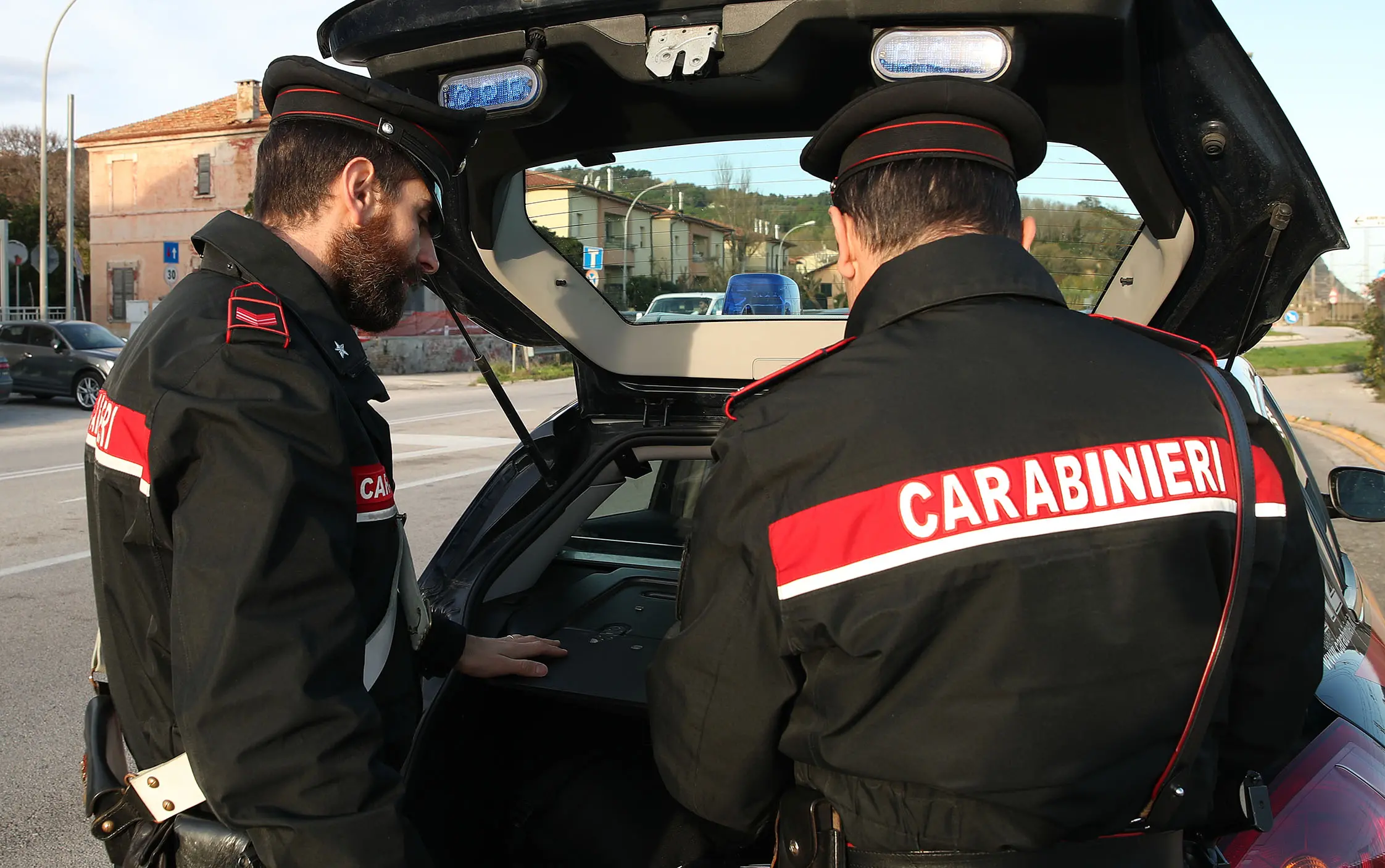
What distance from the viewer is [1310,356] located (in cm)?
2936

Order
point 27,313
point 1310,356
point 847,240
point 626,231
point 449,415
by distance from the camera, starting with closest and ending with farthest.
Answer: point 847,240 → point 626,231 → point 449,415 → point 1310,356 → point 27,313

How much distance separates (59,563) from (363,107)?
5989 millimetres

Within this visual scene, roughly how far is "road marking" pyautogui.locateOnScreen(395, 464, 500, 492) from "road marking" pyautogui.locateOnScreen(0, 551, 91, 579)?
8.47ft

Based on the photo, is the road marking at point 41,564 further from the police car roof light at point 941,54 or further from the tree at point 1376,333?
the tree at point 1376,333

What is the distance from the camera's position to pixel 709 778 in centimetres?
155

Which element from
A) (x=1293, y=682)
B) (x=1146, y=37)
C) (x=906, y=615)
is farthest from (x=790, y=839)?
(x=1146, y=37)

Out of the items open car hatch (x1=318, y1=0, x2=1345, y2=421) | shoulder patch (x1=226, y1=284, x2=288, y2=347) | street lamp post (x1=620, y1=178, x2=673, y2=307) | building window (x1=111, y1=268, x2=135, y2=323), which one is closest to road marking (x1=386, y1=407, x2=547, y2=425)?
street lamp post (x1=620, y1=178, x2=673, y2=307)

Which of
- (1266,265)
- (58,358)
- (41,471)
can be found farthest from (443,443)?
(1266,265)

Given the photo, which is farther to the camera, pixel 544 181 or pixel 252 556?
pixel 544 181

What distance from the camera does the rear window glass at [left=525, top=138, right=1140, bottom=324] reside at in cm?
224

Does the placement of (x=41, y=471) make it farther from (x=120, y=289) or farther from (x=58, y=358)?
(x=120, y=289)

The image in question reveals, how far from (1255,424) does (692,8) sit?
1.14 meters

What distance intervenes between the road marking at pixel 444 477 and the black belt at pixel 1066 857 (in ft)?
25.6

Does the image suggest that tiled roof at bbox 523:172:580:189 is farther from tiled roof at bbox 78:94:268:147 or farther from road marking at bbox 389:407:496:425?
tiled roof at bbox 78:94:268:147
